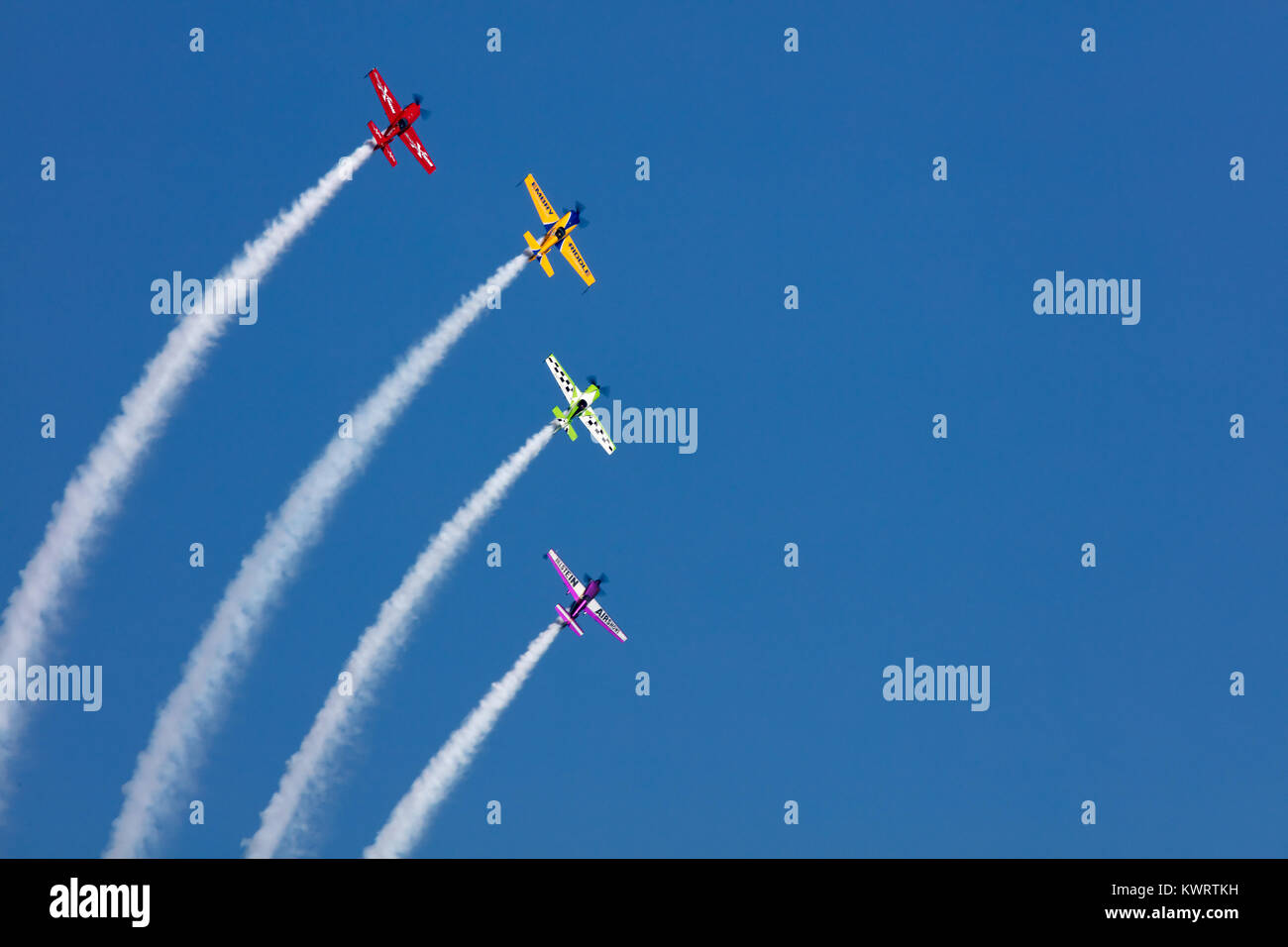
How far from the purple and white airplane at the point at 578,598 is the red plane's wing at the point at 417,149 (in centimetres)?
1856

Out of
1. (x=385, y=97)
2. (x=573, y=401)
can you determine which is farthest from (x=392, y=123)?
(x=573, y=401)

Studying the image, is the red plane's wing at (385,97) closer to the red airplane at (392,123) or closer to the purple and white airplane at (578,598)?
the red airplane at (392,123)

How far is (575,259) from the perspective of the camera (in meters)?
83.8

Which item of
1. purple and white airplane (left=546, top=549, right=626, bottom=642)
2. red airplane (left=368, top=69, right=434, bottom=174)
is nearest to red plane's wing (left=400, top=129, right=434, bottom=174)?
red airplane (left=368, top=69, right=434, bottom=174)

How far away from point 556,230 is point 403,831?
1118 inches

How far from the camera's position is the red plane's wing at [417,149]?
8006 cm

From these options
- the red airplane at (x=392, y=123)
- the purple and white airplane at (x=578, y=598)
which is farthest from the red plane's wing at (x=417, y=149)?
the purple and white airplane at (x=578, y=598)

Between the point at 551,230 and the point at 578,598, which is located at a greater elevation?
the point at 551,230

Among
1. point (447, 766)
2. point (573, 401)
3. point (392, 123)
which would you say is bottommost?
point (447, 766)

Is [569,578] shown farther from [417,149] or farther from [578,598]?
[417,149]

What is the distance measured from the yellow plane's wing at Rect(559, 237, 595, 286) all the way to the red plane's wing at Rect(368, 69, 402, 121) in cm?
985

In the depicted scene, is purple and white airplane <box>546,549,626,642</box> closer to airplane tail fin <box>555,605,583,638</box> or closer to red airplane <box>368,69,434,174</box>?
airplane tail fin <box>555,605,583,638</box>

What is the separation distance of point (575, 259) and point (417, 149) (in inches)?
355
